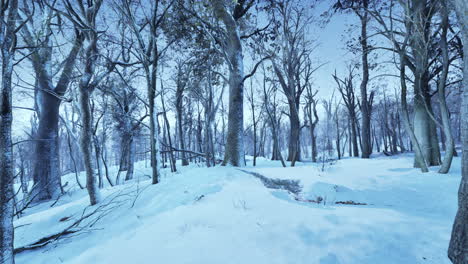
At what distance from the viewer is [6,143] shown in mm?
2055

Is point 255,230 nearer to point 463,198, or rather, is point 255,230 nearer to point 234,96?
point 463,198

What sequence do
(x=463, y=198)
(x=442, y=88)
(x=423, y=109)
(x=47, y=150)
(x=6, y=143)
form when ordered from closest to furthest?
(x=463, y=198) → (x=6, y=143) → (x=442, y=88) → (x=423, y=109) → (x=47, y=150)

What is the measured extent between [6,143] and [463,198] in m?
4.64

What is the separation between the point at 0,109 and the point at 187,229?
2.56m

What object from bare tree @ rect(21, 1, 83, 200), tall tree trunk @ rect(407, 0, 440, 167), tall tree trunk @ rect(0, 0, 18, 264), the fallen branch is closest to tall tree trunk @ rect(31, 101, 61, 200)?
bare tree @ rect(21, 1, 83, 200)

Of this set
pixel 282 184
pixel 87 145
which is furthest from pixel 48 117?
pixel 282 184

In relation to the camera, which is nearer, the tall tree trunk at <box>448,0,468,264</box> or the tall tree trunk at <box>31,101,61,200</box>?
the tall tree trunk at <box>448,0,468,264</box>

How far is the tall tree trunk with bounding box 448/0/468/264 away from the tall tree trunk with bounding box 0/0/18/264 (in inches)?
164

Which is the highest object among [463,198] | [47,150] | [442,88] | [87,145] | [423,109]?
[442,88]

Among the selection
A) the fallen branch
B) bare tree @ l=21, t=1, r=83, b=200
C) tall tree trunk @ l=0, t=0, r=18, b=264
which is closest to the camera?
tall tree trunk @ l=0, t=0, r=18, b=264

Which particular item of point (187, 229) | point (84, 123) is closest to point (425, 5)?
point (187, 229)

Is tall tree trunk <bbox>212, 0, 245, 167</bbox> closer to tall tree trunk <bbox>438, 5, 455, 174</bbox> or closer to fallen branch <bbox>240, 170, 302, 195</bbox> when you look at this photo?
fallen branch <bbox>240, 170, 302, 195</bbox>

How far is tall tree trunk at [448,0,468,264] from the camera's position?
1404 millimetres

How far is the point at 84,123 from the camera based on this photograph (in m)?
4.44
